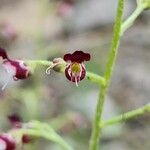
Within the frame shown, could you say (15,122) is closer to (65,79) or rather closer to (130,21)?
(130,21)

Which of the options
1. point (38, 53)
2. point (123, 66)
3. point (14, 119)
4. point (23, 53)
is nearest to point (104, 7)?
point (123, 66)

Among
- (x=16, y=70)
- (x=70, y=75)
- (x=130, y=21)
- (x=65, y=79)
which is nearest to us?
(x=70, y=75)

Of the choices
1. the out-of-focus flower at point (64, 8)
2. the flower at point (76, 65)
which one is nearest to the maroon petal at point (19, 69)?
the flower at point (76, 65)

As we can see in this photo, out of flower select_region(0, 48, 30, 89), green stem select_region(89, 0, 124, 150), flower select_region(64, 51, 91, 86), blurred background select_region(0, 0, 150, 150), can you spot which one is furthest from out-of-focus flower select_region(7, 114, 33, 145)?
blurred background select_region(0, 0, 150, 150)

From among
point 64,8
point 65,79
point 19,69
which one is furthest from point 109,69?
point 65,79

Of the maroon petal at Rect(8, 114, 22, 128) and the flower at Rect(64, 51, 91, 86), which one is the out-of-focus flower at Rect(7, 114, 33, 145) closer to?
the maroon petal at Rect(8, 114, 22, 128)
